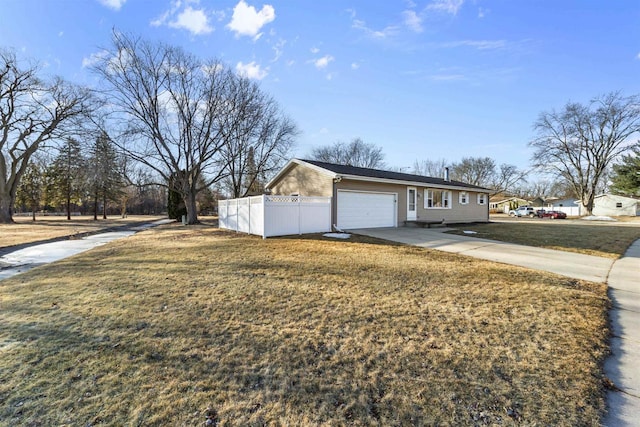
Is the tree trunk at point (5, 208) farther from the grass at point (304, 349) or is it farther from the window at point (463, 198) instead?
the window at point (463, 198)

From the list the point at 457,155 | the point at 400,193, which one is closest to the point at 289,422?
the point at 400,193

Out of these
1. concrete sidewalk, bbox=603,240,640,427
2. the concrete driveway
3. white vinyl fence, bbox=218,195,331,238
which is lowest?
concrete sidewalk, bbox=603,240,640,427

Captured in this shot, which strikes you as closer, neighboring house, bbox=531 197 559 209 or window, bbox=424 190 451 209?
window, bbox=424 190 451 209

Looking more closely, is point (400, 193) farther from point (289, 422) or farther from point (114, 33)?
point (114, 33)

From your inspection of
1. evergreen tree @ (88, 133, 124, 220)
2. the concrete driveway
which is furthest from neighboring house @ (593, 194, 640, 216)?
evergreen tree @ (88, 133, 124, 220)

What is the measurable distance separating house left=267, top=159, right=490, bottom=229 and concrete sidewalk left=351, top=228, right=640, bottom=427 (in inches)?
117

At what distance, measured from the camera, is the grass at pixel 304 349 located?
2.16 meters

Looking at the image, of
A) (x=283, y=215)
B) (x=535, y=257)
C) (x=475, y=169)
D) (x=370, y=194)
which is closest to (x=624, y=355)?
(x=535, y=257)

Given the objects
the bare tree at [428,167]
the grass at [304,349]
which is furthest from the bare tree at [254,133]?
the bare tree at [428,167]

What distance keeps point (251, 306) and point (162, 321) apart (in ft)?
3.72

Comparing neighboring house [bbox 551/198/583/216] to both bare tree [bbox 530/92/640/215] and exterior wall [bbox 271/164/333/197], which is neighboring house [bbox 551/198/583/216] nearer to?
bare tree [bbox 530/92/640/215]

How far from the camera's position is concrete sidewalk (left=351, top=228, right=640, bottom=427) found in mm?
2301

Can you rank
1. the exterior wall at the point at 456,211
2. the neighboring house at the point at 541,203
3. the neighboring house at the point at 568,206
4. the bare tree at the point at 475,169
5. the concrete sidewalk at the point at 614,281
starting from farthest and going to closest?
the neighboring house at the point at 541,203
the bare tree at the point at 475,169
the neighboring house at the point at 568,206
the exterior wall at the point at 456,211
the concrete sidewalk at the point at 614,281

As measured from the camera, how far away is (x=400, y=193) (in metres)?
15.8
